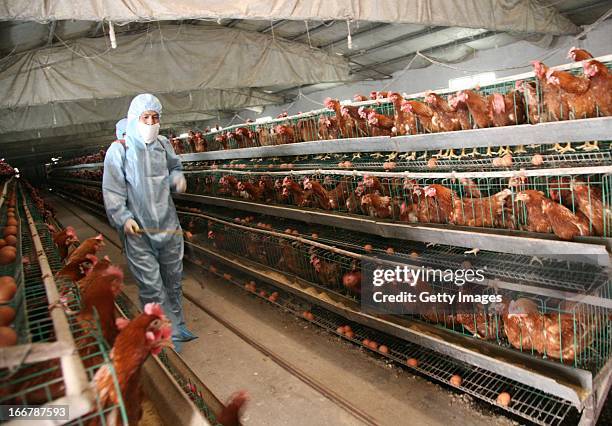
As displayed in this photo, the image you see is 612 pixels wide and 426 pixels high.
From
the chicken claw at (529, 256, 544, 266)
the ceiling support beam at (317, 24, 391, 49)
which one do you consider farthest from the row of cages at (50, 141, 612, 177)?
the ceiling support beam at (317, 24, 391, 49)

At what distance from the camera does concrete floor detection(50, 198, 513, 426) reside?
282cm

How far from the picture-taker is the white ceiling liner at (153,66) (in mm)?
5582

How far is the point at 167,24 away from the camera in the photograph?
251 inches

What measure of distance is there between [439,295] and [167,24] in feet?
19.3

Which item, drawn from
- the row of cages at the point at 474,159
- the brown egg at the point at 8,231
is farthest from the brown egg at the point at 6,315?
the row of cages at the point at 474,159

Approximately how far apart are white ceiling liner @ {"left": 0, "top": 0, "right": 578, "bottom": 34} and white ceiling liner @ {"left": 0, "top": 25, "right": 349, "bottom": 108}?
3.08 metres

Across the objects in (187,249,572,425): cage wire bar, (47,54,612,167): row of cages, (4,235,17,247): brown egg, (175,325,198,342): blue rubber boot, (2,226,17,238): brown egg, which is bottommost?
(187,249,572,425): cage wire bar

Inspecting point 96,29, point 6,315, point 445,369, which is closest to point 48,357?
point 6,315

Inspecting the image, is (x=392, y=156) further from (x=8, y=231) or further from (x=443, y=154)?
(x=8, y=231)

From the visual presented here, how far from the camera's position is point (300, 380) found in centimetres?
328

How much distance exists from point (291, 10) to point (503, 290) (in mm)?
2893

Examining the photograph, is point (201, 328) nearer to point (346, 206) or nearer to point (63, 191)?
point (346, 206)

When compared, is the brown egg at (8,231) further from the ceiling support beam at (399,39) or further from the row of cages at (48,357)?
the ceiling support beam at (399,39)

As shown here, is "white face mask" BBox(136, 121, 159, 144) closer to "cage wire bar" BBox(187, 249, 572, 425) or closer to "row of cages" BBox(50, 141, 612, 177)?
"row of cages" BBox(50, 141, 612, 177)
